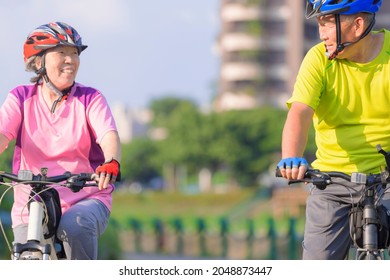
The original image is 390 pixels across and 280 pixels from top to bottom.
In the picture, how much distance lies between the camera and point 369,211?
20.4 ft

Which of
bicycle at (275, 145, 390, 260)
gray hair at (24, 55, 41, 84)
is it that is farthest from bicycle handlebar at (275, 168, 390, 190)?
gray hair at (24, 55, 41, 84)

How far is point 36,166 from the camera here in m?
6.90

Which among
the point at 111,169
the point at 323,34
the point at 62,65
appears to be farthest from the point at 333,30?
the point at 62,65

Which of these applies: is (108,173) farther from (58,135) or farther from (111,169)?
(58,135)

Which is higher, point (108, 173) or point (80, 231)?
point (108, 173)

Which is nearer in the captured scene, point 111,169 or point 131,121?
point 111,169

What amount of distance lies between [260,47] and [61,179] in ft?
306

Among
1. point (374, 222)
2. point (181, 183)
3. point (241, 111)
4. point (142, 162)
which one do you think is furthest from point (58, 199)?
point (142, 162)

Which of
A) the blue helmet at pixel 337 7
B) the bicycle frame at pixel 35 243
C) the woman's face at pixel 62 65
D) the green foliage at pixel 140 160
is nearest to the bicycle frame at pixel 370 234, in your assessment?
the blue helmet at pixel 337 7

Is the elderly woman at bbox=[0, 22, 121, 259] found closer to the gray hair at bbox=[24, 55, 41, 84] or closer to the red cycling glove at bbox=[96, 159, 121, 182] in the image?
the gray hair at bbox=[24, 55, 41, 84]

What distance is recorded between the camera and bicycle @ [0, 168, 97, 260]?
249 inches

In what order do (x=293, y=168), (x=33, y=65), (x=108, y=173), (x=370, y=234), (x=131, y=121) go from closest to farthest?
(x=293, y=168), (x=370, y=234), (x=108, y=173), (x=33, y=65), (x=131, y=121)
